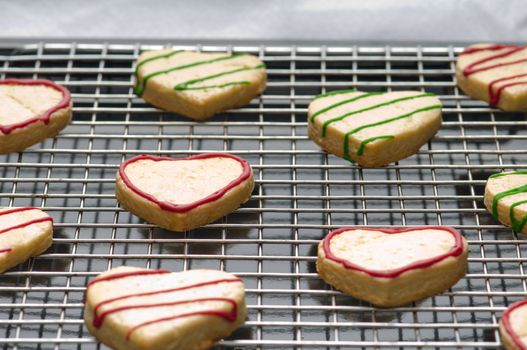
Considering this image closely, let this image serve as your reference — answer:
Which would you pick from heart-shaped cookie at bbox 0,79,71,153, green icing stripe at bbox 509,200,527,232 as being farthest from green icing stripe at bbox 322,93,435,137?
heart-shaped cookie at bbox 0,79,71,153

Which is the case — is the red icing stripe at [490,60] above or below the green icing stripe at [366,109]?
above

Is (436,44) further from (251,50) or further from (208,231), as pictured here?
(208,231)

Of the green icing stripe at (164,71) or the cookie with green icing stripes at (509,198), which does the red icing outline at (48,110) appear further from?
the cookie with green icing stripes at (509,198)

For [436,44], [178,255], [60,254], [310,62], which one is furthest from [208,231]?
[436,44]

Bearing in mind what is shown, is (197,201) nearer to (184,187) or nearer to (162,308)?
(184,187)

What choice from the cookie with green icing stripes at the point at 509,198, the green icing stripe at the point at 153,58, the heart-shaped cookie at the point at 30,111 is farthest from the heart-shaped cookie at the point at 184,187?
the cookie with green icing stripes at the point at 509,198

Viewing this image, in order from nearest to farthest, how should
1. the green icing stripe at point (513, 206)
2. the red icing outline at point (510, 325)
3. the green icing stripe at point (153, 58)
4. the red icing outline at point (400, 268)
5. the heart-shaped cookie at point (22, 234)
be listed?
the red icing outline at point (510, 325), the red icing outline at point (400, 268), the heart-shaped cookie at point (22, 234), the green icing stripe at point (513, 206), the green icing stripe at point (153, 58)

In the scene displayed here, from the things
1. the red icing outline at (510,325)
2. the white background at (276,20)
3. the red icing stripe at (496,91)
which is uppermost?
the red icing stripe at (496,91)

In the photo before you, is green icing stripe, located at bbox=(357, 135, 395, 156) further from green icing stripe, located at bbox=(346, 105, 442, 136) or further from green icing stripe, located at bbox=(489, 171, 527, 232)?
green icing stripe, located at bbox=(489, 171, 527, 232)
